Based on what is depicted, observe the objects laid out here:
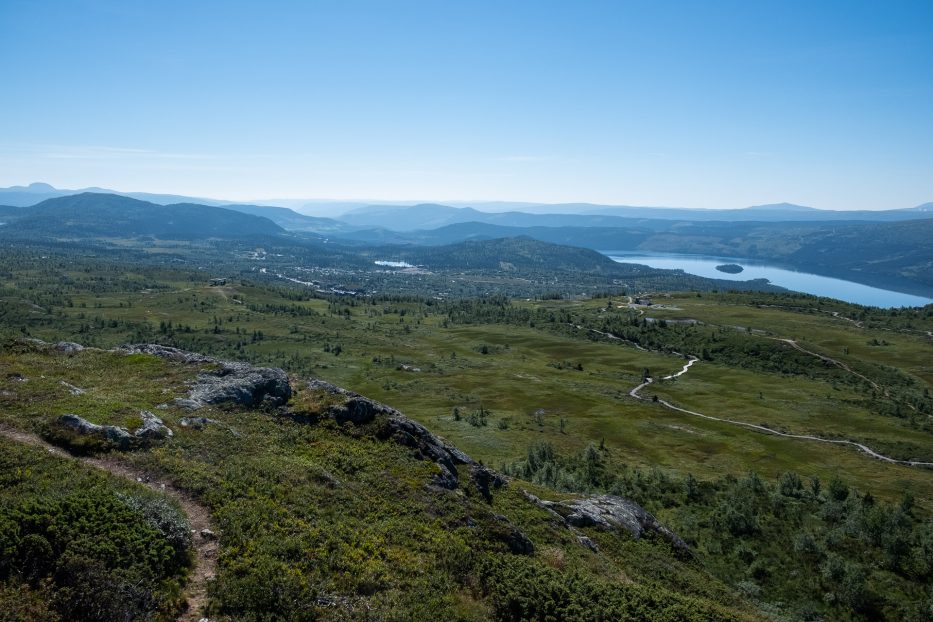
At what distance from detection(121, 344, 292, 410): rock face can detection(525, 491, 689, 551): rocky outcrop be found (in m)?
21.2

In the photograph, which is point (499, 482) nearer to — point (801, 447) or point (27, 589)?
point (27, 589)

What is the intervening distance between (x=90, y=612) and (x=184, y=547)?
468 centimetres

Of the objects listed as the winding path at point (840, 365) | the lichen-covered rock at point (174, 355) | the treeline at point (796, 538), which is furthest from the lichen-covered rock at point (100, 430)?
the winding path at point (840, 365)

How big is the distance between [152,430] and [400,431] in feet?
51.4

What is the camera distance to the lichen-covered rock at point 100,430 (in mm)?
29344

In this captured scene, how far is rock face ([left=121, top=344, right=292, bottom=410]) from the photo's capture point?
39438 millimetres

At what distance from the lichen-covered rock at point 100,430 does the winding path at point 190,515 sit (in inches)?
53.7

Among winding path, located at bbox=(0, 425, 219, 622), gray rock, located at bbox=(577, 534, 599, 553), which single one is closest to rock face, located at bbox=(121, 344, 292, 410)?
winding path, located at bbox=(0, 425, 219, 622)

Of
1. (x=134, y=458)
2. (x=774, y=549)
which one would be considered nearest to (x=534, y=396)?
(x=774, y=549)

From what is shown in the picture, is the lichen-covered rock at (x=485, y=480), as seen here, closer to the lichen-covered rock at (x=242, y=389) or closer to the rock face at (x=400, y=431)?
the rock face at (x=400, y=431)

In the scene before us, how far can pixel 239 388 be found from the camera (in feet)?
133

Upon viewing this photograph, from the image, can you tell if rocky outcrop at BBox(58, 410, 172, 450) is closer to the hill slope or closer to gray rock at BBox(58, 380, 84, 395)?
the hill slope

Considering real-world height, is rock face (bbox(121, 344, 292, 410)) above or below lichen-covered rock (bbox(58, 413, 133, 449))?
below

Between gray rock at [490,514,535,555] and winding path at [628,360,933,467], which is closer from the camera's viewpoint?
gray rock at [490,514,535,555]
